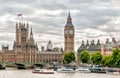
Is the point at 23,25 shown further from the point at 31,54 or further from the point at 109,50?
the point at 109,50

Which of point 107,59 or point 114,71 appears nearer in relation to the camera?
point 114,71

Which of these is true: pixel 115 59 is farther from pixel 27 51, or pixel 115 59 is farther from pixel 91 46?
pixel 27 51

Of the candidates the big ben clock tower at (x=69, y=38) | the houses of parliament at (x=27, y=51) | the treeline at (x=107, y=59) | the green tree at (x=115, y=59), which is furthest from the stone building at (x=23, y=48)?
the green tree at (x=115, y=59)

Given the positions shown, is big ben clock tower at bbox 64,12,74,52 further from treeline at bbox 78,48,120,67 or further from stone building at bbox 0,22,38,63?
treeline at bbox 78,48,120,67

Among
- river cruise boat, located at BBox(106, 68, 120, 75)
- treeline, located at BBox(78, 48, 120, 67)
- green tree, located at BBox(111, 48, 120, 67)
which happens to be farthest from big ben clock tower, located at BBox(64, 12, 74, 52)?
river cruise boat, located at BBox(106, 68, 120, 75)

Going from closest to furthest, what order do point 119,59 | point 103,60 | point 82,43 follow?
point 119,59 < point 103,60 < point 82,43

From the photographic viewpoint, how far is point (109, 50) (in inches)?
5448

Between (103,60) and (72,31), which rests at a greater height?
(72,31)

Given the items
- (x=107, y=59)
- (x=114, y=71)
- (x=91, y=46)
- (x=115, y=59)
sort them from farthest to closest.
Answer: (x=91, y=46) → (x=107, y=59) → (x=115, y=59) → (x=114, y=71)

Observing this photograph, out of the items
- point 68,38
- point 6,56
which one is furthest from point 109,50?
point 6,56

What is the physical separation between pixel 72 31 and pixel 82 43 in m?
11.3

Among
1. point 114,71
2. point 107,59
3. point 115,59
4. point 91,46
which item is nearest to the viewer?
point 114,71

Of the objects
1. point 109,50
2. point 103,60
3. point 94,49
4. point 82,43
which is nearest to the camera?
point 103,60

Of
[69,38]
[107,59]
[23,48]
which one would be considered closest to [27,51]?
[23,48]
